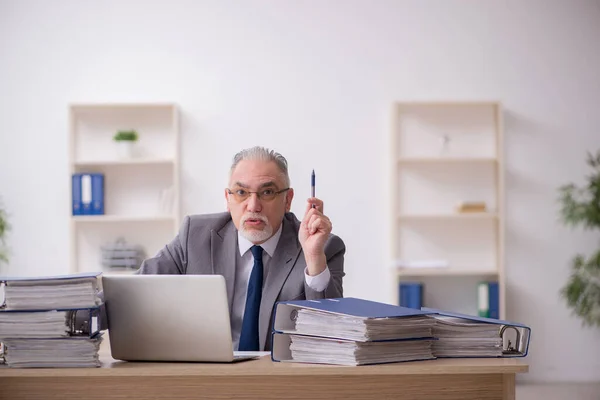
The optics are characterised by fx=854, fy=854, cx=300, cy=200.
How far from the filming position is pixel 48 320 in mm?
1907

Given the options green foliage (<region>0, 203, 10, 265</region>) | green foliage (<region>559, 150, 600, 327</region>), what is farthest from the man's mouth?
green foliage (<region>559, 150, 600, 327</region>)

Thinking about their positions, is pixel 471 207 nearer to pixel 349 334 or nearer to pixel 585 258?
pixel 585 258

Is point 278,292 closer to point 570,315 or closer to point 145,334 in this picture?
point 145,334

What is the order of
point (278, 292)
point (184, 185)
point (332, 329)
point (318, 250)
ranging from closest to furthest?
point (332, 329) → point (318, 250) → point (278, 292) → point (184, 185)

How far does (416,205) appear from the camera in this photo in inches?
245

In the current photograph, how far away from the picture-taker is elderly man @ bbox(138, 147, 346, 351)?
2.84m

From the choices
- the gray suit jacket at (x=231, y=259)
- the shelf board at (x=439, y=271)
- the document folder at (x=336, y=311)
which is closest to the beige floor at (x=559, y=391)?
the shelf board at (x=439, y=271)

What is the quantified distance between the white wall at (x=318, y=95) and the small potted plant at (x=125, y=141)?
37cm

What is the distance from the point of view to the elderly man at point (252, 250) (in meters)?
2.84

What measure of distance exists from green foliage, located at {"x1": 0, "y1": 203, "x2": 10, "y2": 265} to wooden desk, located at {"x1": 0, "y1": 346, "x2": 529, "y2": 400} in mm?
4296

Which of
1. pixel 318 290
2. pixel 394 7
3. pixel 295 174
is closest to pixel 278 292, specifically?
pixel 318 290

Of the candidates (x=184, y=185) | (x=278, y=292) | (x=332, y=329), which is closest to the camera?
(x=332, y=329)

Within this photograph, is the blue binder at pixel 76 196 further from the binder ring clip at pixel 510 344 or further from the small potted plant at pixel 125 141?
the binder ring clip at pixel 510 344

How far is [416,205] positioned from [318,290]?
12.0 ft
